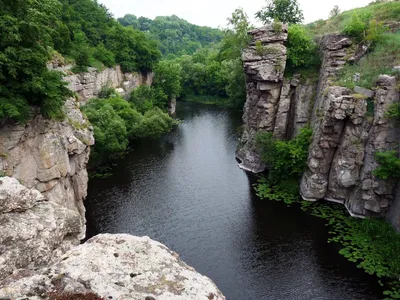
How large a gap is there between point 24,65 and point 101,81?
36.0 m

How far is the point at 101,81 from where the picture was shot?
55.2 metres

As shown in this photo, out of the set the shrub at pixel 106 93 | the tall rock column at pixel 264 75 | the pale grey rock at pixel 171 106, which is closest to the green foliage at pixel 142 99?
the shrub at pixel 106 93

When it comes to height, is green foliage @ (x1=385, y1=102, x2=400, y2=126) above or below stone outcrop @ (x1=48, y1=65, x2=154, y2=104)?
above

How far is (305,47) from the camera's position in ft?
132

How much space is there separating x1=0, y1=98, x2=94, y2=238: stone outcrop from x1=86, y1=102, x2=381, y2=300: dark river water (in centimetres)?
535

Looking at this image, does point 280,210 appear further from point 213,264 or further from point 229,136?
point 229,136

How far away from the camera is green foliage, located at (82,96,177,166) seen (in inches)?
1650

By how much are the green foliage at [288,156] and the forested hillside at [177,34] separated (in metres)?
112

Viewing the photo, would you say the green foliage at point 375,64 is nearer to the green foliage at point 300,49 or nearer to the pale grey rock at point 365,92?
the pale grey rock at point 365,92

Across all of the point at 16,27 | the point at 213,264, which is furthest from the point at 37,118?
the point at 213,264

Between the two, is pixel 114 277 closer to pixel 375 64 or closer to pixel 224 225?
pixel 224 225

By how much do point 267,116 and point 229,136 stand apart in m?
13.2

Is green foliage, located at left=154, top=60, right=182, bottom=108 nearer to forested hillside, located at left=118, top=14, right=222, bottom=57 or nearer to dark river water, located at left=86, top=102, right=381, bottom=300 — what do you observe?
dark river water, located at left=86, top=102, right=381, bottom=300

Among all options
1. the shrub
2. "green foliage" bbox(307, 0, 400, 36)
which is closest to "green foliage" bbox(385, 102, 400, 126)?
"green foliage" bbox(307, 0, 400, 36)
